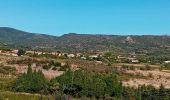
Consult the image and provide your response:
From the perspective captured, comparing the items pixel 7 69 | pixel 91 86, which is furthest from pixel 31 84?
pixel 7 69

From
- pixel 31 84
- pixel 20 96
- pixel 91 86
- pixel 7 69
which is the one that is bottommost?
pixel 20 96

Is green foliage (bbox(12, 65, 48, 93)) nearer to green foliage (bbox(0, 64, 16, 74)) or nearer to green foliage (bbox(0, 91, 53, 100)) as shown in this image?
green foliage (bbox(0, 91, 53, 100))

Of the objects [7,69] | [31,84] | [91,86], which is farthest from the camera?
[7,69]

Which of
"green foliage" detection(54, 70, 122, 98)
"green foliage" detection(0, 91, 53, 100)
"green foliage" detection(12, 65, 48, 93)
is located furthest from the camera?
"green foliage" detection(12, 65, 48, 93)

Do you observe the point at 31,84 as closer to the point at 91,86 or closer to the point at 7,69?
the point at 91,86

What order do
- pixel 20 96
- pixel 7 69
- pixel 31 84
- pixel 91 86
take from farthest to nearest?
1. pixel 7 69
2. pixel 31 84
3. pixel 91 86
4. pixel 20 96

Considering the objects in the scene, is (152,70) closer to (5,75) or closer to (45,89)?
(5,75)

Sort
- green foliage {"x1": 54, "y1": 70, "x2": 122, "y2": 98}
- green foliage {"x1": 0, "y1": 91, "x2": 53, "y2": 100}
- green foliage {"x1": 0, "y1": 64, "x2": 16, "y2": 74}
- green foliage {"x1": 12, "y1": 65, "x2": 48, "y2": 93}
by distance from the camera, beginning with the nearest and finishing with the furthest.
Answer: green foliage {"x1": 0, "y1": 91, "x2": 53, "y2": 100}, green foliage {"x1": 54, "y1": 70, "x2": 122, "y2": 98}, green foliage {"x1": 12, "y1": 65, "x2": 48, "y2": 93}, green foliage {"x1": 0, "y1": 64, "x2": 16, "y2": 74}

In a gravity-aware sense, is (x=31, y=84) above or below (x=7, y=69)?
above

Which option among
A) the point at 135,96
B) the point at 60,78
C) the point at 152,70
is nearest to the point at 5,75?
the point at 60,78

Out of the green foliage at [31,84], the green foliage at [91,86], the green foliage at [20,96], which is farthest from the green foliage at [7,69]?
the green foliage at [20,96]

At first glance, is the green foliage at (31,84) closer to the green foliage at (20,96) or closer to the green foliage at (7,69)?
the green foliage at (20,96)

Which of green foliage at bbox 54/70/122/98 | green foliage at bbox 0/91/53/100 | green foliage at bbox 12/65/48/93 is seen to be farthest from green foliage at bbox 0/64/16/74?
green foliage at bbox 0/91/53/100

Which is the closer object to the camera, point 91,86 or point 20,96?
point 20,96
